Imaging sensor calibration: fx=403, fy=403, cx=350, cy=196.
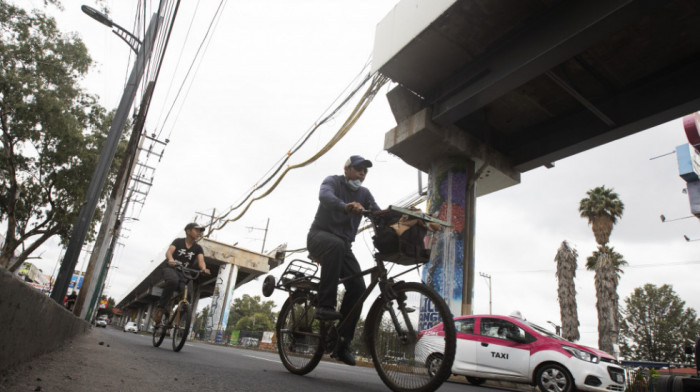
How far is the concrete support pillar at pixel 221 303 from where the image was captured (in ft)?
83.7

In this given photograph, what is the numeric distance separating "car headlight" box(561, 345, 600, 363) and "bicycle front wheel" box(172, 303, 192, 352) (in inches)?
249

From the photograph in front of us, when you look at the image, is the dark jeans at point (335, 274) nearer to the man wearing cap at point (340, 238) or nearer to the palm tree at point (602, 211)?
the man wearing cap at point (340, 238)

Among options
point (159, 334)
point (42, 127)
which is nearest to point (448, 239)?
point (159, 334)

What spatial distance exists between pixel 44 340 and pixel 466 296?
9114 millimetres

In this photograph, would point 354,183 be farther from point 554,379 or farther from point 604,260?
point 604,260

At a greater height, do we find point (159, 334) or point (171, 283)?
point (171, 283)

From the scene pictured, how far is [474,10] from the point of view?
305 inches

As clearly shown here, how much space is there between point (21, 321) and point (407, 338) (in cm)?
213

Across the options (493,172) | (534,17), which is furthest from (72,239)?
(493,172)

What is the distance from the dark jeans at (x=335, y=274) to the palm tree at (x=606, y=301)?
24.0m

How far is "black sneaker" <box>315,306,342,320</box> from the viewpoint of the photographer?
3.11 metres

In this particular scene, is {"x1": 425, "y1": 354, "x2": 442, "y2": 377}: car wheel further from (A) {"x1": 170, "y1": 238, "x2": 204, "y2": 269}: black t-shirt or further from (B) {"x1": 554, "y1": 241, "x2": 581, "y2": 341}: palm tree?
(B) {"x1": 554, "y1": 241, "x2": 581, "y2": 341}: palm tree

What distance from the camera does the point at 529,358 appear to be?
24.5ft

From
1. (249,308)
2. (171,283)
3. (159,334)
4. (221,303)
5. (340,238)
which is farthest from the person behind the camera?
(249,308)
